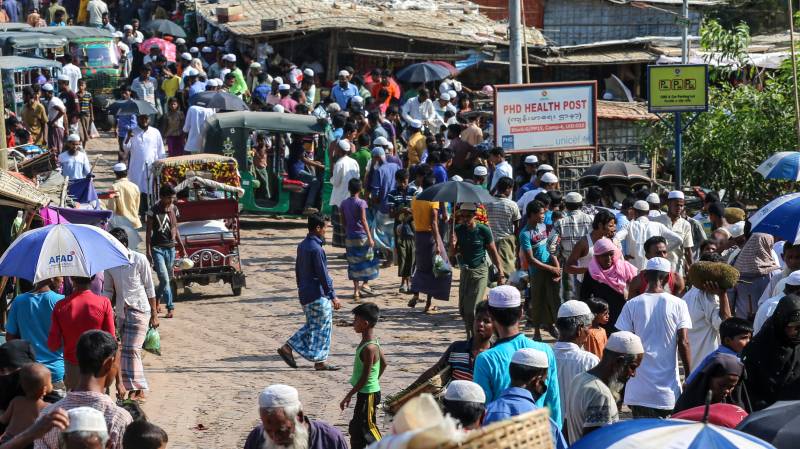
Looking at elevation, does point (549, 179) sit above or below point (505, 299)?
below

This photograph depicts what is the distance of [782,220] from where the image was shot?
398 inches

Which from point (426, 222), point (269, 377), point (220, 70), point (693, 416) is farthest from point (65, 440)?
point (220, 70)

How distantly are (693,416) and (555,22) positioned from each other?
24.9 m

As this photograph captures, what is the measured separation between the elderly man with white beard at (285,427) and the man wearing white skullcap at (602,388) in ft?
4.37

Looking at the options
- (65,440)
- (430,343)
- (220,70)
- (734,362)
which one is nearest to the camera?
(65,440)

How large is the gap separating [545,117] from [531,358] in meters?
11.0

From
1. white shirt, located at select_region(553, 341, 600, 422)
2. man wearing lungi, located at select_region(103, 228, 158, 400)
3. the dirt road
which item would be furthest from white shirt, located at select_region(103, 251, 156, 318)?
white shirt, located at select_region(553, 341, 600, 422)

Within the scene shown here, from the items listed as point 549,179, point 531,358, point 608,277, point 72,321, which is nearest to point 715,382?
point 531,358

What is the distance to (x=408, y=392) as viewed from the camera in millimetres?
7859

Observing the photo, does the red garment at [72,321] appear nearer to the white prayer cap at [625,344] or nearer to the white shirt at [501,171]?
the white prayer cap at [625,344]

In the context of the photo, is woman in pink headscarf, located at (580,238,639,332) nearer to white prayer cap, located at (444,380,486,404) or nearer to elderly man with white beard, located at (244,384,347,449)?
elderly man with white beard, located at (244,384,347,449)

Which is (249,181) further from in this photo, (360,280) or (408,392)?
(408,392)

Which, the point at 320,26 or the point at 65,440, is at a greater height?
the point at 320,26

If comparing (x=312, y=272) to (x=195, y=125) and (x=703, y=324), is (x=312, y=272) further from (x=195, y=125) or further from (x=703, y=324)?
(x=195, y=125)
